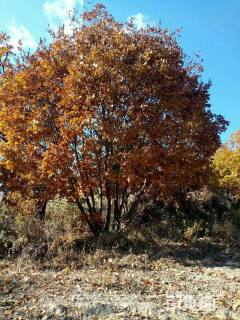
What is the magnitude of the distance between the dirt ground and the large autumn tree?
232cm

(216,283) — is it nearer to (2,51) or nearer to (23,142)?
(23,142)

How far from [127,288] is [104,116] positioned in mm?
4942

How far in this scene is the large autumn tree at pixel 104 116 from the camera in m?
11.8

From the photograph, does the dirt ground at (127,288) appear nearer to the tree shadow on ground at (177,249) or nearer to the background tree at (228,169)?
the tree shadow on ground at (177,249)

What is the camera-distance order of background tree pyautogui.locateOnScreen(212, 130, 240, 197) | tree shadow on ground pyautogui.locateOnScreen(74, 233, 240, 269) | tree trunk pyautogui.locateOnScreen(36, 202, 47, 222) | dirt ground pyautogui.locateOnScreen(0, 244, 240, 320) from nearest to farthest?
dirt ground pyautogui.locateOnScreen(0, 244, 240, 320) < tree shadow on ground pyautogui.locateOnScreen(74, 233, 240, 269) < tree trunk pyautogui.locateOnScreen(36, 202, 47, 222) < background tree pyautogui.locateOnScreen(212, 130, 240, 197)

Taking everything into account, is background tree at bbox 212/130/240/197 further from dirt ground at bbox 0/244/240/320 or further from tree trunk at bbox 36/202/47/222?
dirt ground at bbox 0/244/240/320

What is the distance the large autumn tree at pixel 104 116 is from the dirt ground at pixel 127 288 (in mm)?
2316

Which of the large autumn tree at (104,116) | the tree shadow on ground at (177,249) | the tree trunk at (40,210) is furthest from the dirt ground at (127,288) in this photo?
the tree trunk at (40,210)

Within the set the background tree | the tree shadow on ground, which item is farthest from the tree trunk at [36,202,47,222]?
the background tree

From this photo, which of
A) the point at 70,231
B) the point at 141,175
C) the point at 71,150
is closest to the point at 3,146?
the point at 71,150

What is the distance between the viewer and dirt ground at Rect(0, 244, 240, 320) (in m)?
7.26

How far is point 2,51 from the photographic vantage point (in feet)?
59.2

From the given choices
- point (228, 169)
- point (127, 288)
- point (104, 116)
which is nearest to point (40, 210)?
point (104, 116)

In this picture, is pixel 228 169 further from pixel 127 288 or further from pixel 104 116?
pixel 127 288
